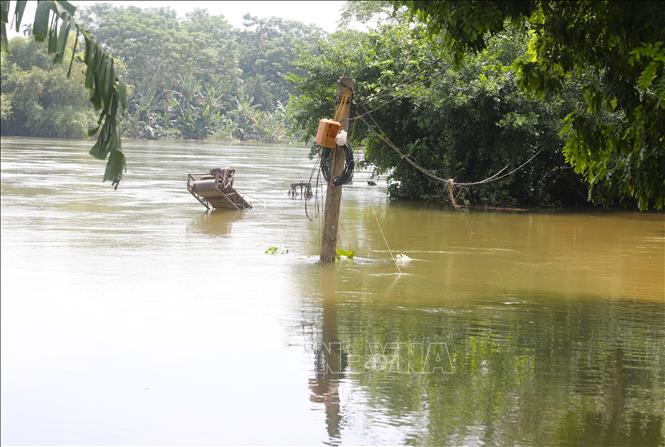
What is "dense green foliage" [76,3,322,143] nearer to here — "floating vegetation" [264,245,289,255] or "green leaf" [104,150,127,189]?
"floating vegetation" [264,245,289,255]

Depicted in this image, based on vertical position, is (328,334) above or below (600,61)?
below

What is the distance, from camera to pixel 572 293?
1545 cm

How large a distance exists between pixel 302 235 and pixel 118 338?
11.2 metres

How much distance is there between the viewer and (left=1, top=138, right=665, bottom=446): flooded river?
8367 mm

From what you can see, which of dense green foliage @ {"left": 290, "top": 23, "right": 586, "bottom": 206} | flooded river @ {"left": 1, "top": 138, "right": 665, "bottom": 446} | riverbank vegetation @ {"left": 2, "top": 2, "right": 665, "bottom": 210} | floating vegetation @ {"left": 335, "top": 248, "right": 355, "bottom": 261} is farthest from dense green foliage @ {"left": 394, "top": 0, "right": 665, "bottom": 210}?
dense green foliage @ {"left": 290, "top": 23, "right": 586, "bottom": 206}

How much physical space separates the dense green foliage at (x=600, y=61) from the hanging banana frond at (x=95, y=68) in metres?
2.61

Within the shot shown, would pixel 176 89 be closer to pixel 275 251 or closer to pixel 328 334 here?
pixel 275 251

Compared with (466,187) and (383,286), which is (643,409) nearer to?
(383,286)

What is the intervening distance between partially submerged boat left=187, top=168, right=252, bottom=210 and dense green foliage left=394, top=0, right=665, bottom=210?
17.5 metres

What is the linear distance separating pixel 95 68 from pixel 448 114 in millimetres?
22447

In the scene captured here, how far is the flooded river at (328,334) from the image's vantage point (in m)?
8.37

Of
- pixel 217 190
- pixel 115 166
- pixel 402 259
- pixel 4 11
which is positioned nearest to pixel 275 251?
pixel 402 259

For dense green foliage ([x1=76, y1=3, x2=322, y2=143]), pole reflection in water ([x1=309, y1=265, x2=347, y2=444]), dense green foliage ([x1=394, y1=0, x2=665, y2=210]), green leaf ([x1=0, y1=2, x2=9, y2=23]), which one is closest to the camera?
green leaf ([x1=0, y1=2, x2=9, y2=23])

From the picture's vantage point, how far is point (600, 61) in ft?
28.6
